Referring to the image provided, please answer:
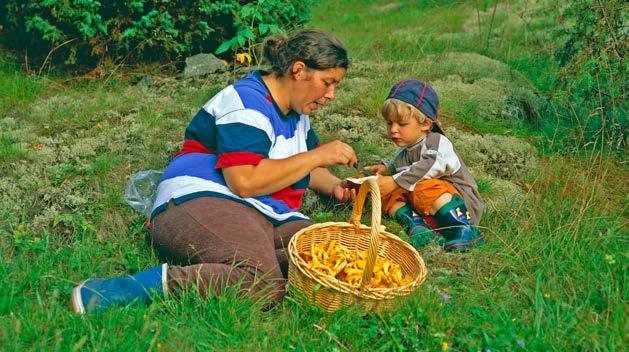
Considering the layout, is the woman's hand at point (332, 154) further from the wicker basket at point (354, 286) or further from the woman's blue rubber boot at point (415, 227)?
the woman's blue rubber boot at point (415, 227)

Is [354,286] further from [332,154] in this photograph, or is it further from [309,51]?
[309,51]

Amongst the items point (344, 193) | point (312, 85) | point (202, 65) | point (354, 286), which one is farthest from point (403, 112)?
point (202, 65)

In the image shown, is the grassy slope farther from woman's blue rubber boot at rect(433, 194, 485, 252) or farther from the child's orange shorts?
the child's orange shorts

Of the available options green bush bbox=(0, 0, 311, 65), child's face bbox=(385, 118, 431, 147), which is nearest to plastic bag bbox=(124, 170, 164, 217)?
child's face bbox=(385, 118, 431, 147)

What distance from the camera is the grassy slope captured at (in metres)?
2.97

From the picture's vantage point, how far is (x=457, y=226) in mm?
4012

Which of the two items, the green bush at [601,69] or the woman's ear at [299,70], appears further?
the green bush at [601,69]

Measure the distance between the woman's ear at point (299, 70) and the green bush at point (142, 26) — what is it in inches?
98.8

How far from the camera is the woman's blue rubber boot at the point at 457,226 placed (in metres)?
3.99

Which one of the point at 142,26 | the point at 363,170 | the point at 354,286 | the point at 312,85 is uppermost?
the point at 312,85

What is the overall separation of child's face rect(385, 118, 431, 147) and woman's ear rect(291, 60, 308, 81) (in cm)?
73

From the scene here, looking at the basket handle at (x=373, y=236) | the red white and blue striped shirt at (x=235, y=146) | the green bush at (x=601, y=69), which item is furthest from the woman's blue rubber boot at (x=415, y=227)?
the green bush at (x=601, y=69)

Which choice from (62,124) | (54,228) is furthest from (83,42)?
(54,228)

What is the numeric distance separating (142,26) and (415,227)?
330cm
